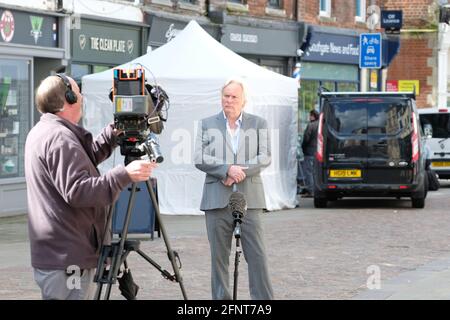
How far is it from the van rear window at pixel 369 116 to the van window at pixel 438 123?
6.62 meters

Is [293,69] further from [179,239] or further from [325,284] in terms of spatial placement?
[325,284]

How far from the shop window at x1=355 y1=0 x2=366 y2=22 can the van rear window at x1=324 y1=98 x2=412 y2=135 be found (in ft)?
49.3

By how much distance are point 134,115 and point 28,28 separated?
13377mm

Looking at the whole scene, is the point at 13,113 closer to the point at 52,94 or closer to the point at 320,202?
the point at 320,202

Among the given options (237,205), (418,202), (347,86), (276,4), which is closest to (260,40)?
(276,4)

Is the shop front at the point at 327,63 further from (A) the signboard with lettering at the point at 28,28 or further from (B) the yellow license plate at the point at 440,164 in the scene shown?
(A) the signboard with lettering at the point at 28,28

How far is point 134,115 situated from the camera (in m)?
5.82

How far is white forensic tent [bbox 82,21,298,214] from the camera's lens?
18219mm

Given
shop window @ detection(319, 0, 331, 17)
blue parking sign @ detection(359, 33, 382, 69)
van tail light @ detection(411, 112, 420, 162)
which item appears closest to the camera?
van tail light @ detection(411, 112, 420, 162)

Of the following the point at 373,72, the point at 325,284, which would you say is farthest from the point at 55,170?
the point at 373,72

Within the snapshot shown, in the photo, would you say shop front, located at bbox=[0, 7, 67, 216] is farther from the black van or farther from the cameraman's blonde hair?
the cameraman's blonde hair

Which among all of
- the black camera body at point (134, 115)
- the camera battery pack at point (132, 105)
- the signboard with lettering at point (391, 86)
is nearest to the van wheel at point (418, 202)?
the black camera body at point (134, 115)

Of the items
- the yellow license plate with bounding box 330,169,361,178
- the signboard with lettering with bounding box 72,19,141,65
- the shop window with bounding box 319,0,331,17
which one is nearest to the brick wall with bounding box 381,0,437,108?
the shop window with bounding box 319,0,331,17

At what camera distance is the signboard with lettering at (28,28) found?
18.1 m
